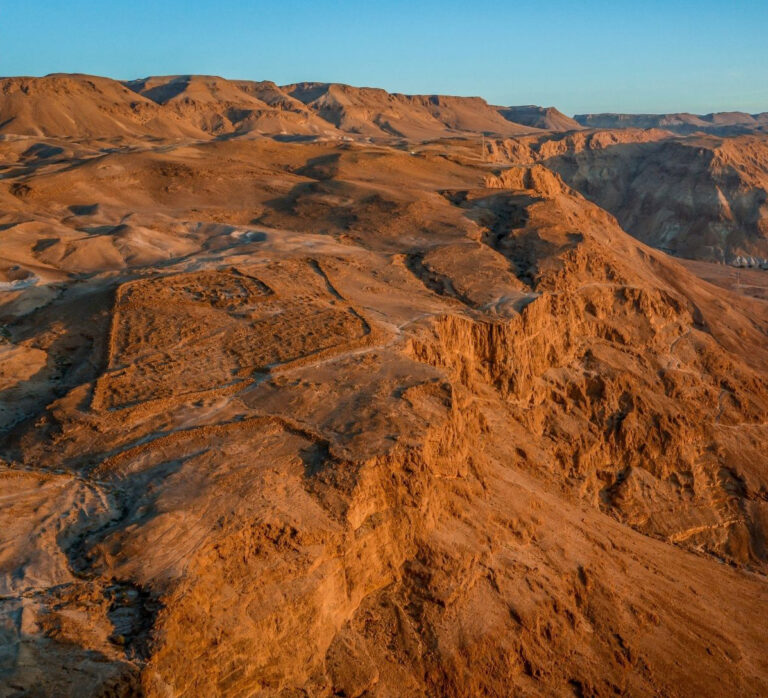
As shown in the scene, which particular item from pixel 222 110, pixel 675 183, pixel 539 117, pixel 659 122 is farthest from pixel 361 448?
pixel 659 122

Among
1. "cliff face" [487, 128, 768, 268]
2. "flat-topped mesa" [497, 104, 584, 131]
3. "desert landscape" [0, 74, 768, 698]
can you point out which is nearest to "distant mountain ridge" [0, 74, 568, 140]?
"flat-topped mesa" [497, 104, 584, 131]

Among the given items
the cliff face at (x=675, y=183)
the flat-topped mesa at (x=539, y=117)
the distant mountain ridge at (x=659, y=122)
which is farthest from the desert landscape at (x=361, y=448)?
the distant mountain ridge at (x=659, y=122)

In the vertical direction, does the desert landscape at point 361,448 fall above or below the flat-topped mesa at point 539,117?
below

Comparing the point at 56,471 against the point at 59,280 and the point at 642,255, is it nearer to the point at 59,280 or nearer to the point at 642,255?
the point at 59,280

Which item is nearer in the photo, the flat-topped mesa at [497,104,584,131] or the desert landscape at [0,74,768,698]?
the desert landscape at [0,74,768,698]

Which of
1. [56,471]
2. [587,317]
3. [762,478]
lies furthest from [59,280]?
[762,478]

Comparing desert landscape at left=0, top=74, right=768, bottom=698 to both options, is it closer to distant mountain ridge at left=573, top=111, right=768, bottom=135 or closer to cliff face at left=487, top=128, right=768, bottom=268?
cliff face at left=487, top=128, right=768, bottom=268

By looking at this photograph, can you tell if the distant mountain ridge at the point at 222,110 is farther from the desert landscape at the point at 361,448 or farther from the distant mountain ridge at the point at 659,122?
the desert landscape at the point at 361,448

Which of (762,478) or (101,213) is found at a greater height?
(101,213)
